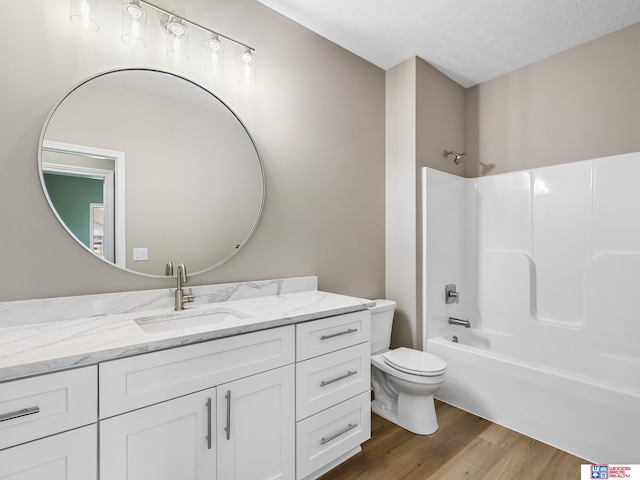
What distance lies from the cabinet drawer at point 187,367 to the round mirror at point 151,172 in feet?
1.95

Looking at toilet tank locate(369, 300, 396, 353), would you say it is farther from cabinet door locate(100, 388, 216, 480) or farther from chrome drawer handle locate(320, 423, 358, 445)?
cabinet door locate(100, 388, 216, 480)

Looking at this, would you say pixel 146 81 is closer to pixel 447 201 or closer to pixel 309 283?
pixel 309 283

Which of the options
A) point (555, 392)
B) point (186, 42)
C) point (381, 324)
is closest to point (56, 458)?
point (186, 42)

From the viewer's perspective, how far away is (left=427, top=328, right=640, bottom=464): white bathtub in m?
1.68

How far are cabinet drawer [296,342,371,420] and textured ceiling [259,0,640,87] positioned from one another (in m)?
2.02

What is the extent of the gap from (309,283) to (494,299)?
5.46 ft

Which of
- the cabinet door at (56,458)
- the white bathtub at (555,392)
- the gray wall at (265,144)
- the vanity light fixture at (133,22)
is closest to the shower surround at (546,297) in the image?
the white bathtub at (555,392)

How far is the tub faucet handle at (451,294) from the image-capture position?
8.77ft

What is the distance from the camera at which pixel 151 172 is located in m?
1.57

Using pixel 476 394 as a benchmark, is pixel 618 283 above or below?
above

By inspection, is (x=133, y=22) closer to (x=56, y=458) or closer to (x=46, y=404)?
(x=46, y=404)

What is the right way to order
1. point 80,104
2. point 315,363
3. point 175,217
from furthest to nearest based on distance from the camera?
point 175,217 < point 315,363 < point 80,104

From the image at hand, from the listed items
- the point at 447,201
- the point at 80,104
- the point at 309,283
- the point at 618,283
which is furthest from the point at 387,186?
the point at 80,104

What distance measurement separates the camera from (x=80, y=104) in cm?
139
